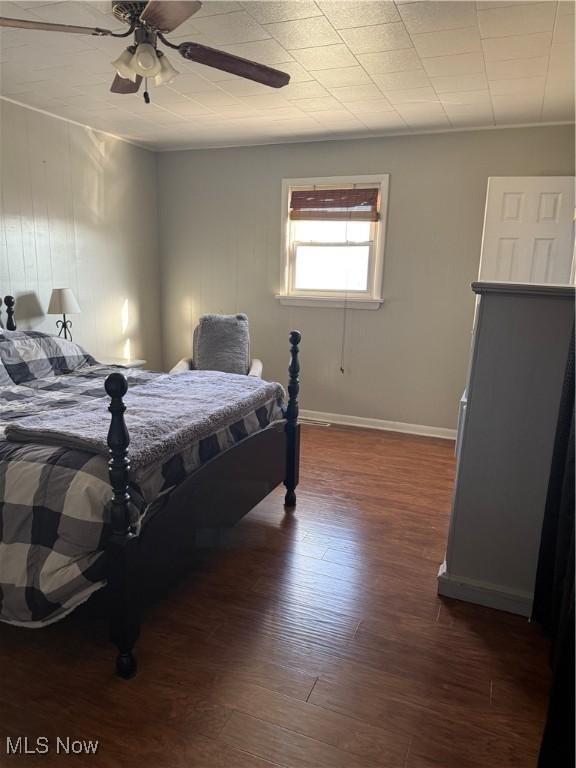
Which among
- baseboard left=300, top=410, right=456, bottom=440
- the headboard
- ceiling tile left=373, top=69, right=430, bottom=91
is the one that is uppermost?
ceiling tile left=373, top=69, right=430, bottom=91

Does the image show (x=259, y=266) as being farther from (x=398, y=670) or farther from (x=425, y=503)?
(x=398, y=670)

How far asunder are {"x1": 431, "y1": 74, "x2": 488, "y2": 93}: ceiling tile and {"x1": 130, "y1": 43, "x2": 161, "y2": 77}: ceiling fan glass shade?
1.69 metres

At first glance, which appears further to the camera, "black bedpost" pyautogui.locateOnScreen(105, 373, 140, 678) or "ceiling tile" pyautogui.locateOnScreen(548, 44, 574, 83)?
"ceiling tile" pyautogui.locateOnScreen(548, 44, 574, 83)

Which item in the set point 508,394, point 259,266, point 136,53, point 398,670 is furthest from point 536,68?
point 398,670

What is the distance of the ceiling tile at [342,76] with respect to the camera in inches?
107

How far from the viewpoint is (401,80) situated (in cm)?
283

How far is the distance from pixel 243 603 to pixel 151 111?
3341 millimetres

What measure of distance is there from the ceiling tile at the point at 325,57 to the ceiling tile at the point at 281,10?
1.05ft

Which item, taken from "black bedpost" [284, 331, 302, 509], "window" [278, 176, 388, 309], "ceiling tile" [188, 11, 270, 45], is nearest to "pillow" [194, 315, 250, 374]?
"window" [278, 176, 388, 309]

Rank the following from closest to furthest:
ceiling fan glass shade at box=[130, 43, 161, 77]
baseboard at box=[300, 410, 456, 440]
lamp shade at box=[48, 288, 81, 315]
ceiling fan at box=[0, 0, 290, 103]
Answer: ceiling fan at box=[0, 0, 290, 103] → ceiling fan glass shade at box=[130, 43, 161, 77] → lamp shade at box=[48, 288, 81, 315] → baseboard at box=[300, 410, 456, 440]

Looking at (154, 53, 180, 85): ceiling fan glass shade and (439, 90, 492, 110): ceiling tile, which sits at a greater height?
(439, 90, 492, 110): ceiling tile

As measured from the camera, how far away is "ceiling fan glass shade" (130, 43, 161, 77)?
1.85 m

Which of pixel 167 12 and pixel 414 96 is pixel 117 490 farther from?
pixel 414 96

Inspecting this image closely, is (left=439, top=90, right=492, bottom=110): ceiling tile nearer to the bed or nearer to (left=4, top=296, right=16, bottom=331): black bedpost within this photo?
the bed
